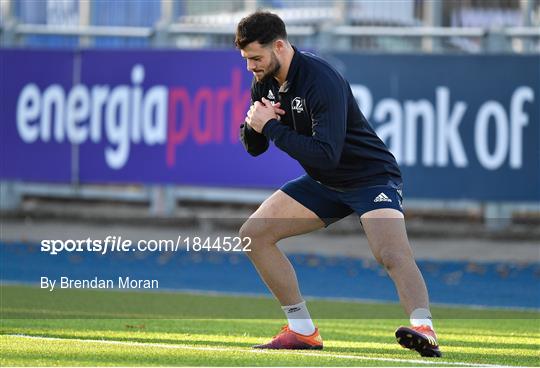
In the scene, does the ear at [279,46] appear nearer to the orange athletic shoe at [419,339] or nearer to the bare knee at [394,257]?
the bare knee at [394,257]

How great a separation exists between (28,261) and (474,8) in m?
7.15

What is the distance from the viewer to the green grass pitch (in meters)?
7.87

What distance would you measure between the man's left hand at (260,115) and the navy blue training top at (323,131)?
4 cm

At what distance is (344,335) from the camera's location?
9.93m

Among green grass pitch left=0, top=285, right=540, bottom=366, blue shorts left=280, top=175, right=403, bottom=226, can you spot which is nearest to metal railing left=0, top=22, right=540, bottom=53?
green grass pitch left=0, top=285, right=540, bottom=366

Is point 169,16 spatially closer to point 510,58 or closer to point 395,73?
point 395,73

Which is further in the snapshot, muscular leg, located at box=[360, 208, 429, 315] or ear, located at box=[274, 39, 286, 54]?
ear, located at box=[274, 39, 286, 54]

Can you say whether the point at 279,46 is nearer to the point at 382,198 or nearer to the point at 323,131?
the point at 323,131

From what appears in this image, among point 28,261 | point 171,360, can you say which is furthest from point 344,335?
point 28,261

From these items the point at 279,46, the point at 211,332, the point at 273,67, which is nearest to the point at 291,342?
the point at 211,332
